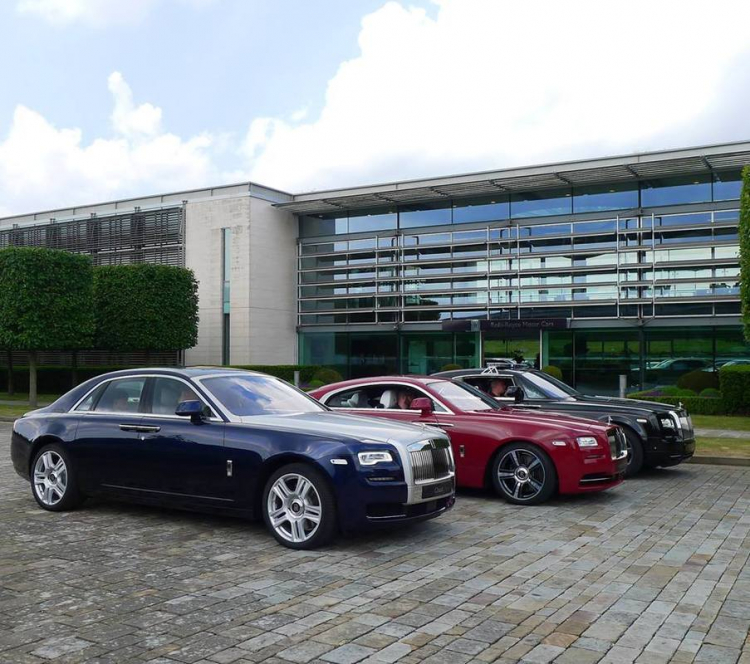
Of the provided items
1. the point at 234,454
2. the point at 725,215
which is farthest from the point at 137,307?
the point at 234,454

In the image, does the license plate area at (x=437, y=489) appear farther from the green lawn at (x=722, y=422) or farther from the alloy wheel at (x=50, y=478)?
the green lawn at (x=722, y=422)

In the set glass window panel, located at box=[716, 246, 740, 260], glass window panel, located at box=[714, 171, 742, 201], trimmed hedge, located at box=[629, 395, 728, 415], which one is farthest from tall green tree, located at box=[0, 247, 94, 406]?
glass window panel, located at box=[714, 171, 742, 201]

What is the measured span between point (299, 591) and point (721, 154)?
97.8 feet

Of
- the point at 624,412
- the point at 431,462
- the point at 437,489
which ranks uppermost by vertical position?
the point at 624,412

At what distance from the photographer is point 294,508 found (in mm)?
6891

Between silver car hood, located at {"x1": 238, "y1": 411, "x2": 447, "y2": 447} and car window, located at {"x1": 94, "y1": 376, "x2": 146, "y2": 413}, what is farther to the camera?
car window, located at {"x1": 94, "y1": 376, "x2": 146, "y2": 413}

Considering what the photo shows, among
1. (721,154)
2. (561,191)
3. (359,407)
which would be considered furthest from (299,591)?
(561,191)

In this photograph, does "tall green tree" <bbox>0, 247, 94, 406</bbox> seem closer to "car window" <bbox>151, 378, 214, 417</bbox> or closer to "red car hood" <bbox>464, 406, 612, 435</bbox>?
"car window" <bbox>151, 378, 214, 417</bbox>

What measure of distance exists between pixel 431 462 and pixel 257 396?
197 centimetres

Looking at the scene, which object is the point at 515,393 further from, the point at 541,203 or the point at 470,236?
the point at 470,236

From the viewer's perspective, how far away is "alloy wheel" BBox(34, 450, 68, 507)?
8.37 metres

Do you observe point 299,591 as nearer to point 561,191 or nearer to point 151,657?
point 151,657

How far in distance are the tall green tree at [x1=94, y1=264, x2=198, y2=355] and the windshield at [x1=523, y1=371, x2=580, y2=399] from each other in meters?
26.6

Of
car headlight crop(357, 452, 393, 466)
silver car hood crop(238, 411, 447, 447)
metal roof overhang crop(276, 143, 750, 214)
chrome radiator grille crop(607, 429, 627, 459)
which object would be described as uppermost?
metal roof overhang crop(276, 143, 750, 214)
